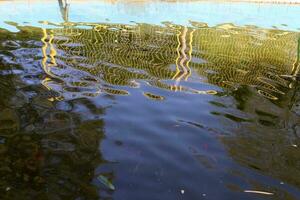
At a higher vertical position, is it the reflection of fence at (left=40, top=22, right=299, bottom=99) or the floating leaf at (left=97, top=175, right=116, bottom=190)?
the reflection of fence at (left=40, top=22, right=299, bottom=99)

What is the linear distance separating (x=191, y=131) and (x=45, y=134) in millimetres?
1438

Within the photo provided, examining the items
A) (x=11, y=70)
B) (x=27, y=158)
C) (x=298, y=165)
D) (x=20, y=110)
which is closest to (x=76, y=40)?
(x=11, y=70)

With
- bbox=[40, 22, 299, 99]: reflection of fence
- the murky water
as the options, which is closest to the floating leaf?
the murky water

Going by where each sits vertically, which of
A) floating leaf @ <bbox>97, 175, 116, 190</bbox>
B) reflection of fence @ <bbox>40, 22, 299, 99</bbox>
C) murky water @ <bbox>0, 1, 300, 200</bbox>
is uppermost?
reflection of fence @ <bbox>40, 22, 299, 99</bbox>

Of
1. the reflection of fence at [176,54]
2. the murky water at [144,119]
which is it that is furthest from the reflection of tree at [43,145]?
the reflection of fence at [176,54]

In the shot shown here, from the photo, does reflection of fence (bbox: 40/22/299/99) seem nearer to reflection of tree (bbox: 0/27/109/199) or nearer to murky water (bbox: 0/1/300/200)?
murky water (bbox: 0/1/300/200)

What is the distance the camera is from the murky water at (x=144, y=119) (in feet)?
9.69

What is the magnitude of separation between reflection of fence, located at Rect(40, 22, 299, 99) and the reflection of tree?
0.73 m

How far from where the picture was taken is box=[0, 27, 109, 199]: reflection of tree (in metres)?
2.81

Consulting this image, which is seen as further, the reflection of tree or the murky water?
the murky water

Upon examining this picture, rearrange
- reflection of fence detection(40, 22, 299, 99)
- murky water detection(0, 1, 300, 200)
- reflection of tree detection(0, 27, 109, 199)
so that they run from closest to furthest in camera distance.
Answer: reflection of tree detection(0, 27, 109, 199)
murky water detection(0, 1, 300, 200)
reflection of fence detection(40, 22, 299, 99)

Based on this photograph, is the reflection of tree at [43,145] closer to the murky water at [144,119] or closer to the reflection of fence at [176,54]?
the murky water at [144,119]

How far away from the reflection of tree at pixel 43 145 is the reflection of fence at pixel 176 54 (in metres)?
0.73

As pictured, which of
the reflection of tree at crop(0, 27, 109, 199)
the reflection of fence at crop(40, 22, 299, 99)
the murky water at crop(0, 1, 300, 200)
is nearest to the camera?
the reflection of tree at crop(0, 27, 109, 199)
